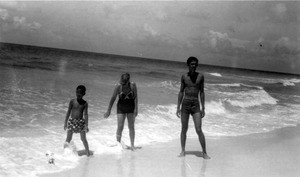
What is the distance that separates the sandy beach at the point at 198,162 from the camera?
5.06 metres

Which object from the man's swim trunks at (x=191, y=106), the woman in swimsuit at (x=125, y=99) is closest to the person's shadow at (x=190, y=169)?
the man's swim trunks at (x=191, y=106)

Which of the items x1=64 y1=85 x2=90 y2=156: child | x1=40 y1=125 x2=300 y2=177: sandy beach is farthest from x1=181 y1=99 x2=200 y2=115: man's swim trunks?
x1=64 y1=85 x2=90 y2=156: child

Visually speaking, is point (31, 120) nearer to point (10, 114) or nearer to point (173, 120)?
point (10, 114)

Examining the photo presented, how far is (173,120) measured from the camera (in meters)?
10.5

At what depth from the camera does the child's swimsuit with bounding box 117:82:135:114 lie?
617 centimetres

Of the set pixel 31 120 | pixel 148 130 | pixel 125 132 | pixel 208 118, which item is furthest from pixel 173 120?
pixel 31 120

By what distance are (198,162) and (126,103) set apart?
1.69 m

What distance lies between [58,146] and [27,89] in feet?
26.9

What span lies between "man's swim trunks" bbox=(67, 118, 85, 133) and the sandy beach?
0.50m

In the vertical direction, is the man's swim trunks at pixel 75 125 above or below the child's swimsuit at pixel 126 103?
below

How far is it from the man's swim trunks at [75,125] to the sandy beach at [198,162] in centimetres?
50

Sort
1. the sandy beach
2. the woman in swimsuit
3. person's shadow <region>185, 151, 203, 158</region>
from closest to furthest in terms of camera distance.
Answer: the sandy beach
the woman in swimsuit
person's shadow <region>185, 151, 203, 158</region>

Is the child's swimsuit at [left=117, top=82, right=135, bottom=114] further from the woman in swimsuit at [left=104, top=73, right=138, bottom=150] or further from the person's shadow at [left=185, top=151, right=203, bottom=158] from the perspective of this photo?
the person's shadow at [left=185, top=151, right=203, bottom=158]

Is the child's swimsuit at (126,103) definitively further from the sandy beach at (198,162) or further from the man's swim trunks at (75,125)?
the man's swim trunks at (75,125)
